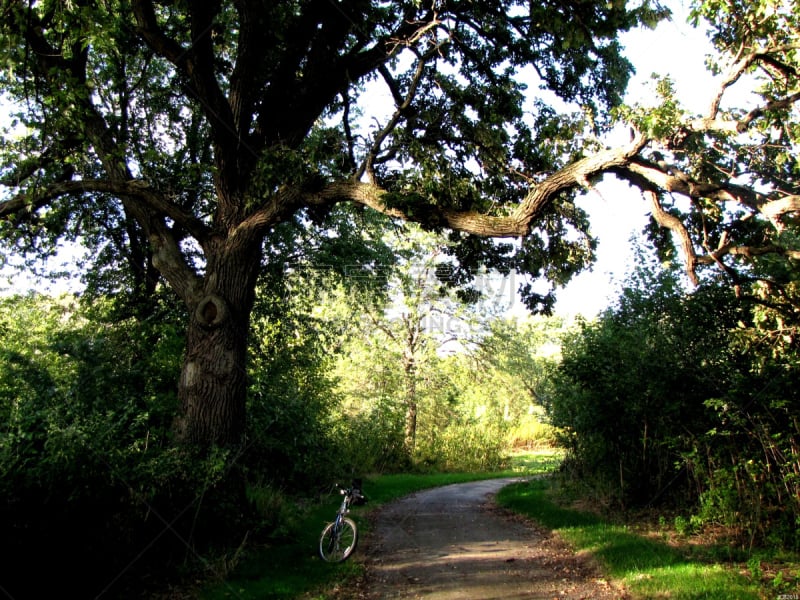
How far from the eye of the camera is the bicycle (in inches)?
339

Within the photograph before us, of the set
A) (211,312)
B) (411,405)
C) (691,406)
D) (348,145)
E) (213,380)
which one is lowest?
(691,406)

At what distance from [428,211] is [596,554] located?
5872 mm

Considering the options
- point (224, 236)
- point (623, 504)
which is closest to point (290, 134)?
point (224, 236)

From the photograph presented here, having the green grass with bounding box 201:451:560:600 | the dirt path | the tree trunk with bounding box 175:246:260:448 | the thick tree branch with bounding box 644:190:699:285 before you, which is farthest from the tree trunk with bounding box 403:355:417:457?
the thick tree branch with bounding box 644:190:699:285

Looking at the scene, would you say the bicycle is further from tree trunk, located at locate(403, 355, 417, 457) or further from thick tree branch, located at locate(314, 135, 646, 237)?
tree trunk, located at locate(403, 355, 417, 457)

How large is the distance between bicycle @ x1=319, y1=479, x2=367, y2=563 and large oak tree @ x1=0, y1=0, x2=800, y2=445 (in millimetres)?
2203

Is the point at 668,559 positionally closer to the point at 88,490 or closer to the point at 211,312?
the point at 88,490

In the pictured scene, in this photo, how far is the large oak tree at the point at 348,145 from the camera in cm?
756

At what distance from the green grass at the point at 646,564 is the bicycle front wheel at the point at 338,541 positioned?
3.74 m

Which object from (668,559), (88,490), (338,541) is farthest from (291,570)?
(668,559)

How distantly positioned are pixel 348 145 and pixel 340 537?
6776 mm

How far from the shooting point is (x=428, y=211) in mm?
8102

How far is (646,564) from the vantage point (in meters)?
7.52

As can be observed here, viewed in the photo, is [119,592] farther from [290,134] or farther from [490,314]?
[490,314]
